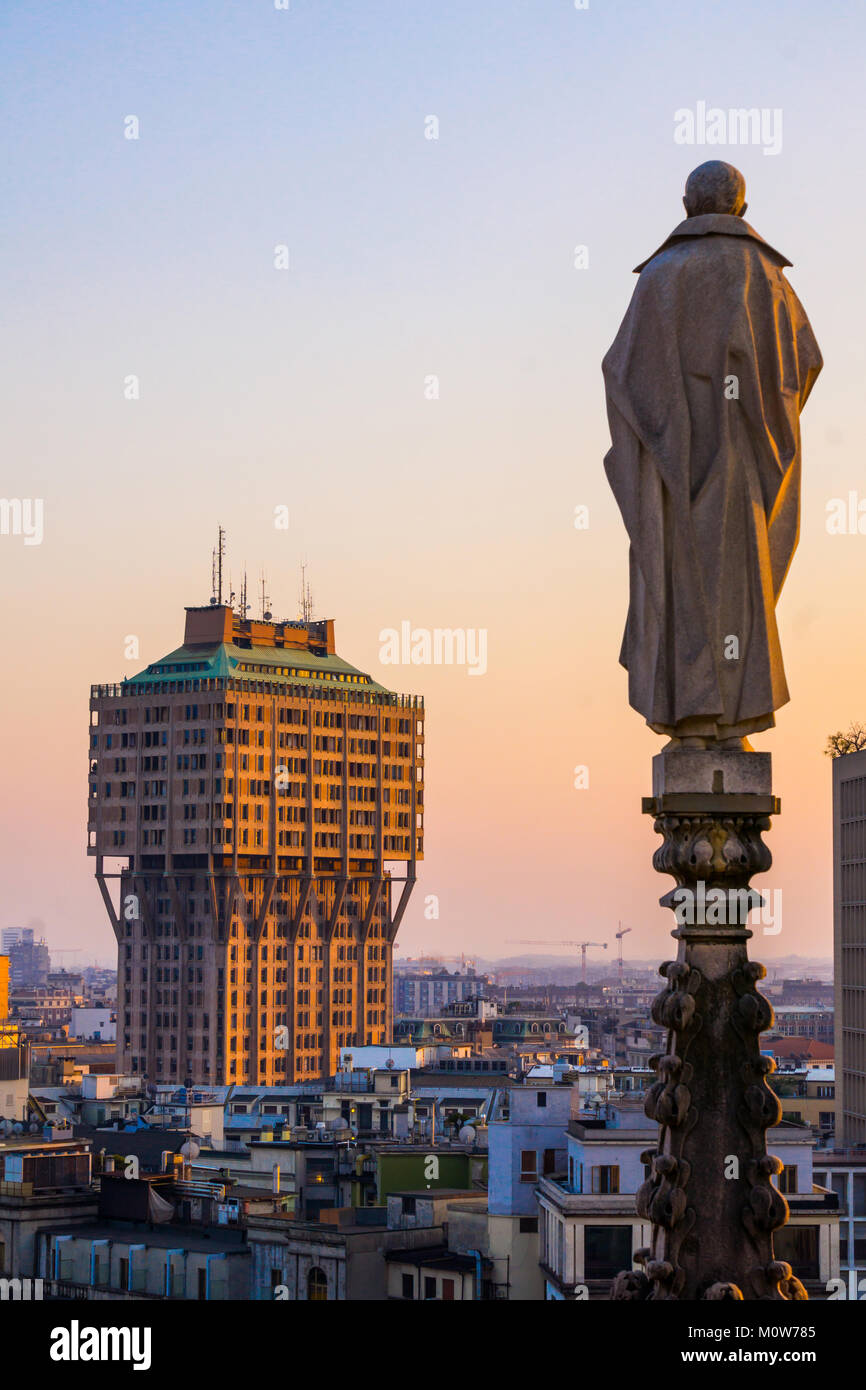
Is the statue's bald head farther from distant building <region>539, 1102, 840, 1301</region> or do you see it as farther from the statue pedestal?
distant building <region>539, 1102, 840, 1301</region>

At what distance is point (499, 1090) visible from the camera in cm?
13138

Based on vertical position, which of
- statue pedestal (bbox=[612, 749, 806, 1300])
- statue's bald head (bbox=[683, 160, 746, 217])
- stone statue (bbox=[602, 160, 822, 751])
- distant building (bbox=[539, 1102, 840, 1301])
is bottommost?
distant building (bbox=[539, 1102, 840, 1301])

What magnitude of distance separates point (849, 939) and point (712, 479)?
359 ft

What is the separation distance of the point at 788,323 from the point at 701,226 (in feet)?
1.91

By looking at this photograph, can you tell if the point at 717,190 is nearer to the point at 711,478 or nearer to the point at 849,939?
the point at 711,478

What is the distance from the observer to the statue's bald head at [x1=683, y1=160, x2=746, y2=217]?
10172 mm

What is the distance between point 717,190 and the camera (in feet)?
33.4

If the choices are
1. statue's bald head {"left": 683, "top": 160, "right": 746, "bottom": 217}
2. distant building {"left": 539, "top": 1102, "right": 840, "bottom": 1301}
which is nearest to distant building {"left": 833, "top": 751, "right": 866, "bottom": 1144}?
distant building {"left": 539, "top": 1102, "right": 840, "bottom": 1301}

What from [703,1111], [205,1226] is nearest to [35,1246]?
[205,1226]

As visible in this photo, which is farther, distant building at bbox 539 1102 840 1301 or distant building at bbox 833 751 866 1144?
distant building at bbox 833 751 866 1144

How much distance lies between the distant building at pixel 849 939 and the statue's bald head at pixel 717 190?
336 ft

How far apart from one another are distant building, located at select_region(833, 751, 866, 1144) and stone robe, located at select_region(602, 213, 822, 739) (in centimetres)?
10258

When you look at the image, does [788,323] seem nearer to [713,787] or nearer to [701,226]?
[701,226]

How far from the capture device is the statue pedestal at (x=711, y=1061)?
9.25 meters
